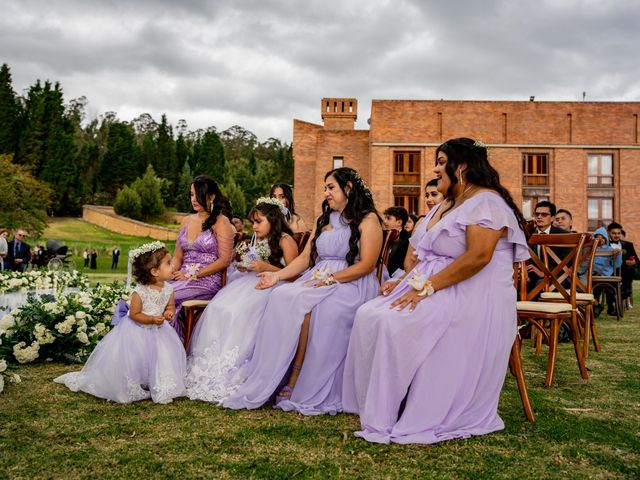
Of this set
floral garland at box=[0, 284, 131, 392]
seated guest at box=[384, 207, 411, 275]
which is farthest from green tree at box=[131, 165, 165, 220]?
seated guest at box=[384, 207, 411, 275]

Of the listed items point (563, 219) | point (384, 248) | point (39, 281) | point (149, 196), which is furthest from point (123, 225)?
point (384, 248)

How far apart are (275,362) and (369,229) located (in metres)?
1.37

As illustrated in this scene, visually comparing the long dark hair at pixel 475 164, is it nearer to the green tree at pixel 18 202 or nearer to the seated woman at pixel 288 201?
the seated woman at pixel 288 201

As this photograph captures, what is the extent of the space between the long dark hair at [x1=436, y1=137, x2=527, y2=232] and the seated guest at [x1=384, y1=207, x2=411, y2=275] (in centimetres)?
318

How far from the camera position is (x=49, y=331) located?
6113 mm

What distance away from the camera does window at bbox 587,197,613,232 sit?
3503 centimetres

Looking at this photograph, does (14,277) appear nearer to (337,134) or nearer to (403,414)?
(403,414)

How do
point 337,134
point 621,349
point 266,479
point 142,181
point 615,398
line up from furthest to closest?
point 142,181 < point 337,134 < point 621,349 < point 615,398 < point 266,479

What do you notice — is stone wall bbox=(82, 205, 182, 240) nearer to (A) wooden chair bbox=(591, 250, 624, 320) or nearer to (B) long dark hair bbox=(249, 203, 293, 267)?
(A) wooden chair bbox=(591, 250, 624, 320)

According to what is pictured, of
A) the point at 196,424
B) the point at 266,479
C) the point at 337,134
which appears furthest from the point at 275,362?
the point at 337,134

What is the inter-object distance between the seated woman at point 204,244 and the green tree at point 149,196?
221 ft

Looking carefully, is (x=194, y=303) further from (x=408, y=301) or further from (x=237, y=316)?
(x=408, y=301)

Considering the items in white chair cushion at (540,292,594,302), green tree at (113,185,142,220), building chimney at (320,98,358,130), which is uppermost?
building chimney at (320,98,358,130)

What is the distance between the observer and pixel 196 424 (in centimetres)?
391
